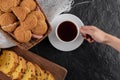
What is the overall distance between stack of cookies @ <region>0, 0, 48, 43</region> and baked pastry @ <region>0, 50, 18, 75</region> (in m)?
0.06

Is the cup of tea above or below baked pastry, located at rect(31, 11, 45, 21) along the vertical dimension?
below

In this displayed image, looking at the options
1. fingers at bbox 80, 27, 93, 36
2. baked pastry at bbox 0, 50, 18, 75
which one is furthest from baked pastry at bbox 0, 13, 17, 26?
fingers at bbox 80, 27, 93, 36

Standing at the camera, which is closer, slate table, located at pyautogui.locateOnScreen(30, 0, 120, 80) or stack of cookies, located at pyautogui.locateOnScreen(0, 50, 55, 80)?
stack of cookies, located at pyautogui.locateOnScreen(0, 50, 55, 80)

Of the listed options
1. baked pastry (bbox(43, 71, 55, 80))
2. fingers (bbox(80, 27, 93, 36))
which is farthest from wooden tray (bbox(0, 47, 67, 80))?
fingers (bbox(80, 27, 93, 36))

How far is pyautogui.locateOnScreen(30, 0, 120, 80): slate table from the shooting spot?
3.31 ft

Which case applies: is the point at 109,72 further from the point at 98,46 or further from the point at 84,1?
the point at 84,1

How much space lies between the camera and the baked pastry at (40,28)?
2.87ft

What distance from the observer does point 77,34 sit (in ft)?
3.17

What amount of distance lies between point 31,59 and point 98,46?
214 millimetres

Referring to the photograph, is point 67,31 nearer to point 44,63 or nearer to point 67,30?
point 67,30

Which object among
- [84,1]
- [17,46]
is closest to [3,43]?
[17,46]

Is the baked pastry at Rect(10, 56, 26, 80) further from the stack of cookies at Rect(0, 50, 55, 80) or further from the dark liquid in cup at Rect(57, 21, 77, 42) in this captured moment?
the dark liquid in cup at Rect(57, 21, 77, 42)

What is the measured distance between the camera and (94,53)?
102 centimetres

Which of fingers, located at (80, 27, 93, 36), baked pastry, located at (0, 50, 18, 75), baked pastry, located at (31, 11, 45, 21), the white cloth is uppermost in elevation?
baked pastry, located at (31, 11, 45, 21)
